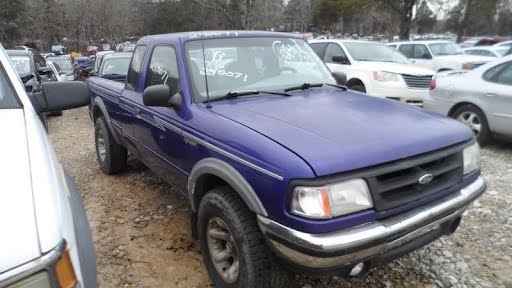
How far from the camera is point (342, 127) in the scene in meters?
2.52

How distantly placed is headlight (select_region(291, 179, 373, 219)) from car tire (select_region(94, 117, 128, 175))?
12.1 feet

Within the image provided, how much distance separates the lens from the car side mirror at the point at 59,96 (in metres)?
2.76

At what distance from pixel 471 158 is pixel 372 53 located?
6.89m

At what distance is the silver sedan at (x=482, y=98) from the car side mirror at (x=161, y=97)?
4431mm

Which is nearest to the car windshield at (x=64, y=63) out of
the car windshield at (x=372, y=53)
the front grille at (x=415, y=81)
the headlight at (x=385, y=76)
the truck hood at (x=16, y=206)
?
the car windshield at (x=372, y=53)

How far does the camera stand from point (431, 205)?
2.43m

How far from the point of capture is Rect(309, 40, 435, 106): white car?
8.08 meters

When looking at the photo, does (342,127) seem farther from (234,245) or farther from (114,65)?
(114,65)

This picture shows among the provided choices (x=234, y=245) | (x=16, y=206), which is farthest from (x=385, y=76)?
(x=16, y=206)

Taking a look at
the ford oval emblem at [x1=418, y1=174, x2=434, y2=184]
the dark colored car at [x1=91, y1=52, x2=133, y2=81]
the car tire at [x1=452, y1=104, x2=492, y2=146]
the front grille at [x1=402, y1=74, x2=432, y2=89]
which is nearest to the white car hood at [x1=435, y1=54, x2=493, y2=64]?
the front grille at [x1=402, y1=74, x2=432, y2=89]

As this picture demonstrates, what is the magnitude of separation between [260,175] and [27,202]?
1.18 m

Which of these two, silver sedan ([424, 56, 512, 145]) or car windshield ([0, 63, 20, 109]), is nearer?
car windshield ([0, 63, 20, 109])

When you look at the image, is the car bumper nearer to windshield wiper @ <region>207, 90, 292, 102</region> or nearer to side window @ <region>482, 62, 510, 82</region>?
side window @ <region>482, 62, 510, 82</region>

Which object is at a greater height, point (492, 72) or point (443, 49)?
point (443, 49)
